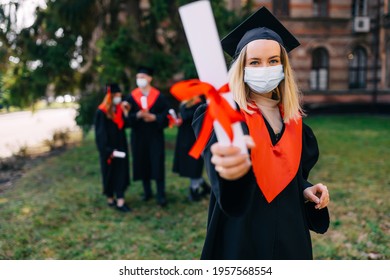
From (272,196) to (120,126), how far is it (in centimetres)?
455

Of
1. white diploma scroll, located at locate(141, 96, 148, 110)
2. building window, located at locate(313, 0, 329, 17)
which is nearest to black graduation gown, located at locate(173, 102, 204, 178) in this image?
A: white diploma scroll, located at locate(141, 96, 148, 110)

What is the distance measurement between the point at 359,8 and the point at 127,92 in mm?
14978

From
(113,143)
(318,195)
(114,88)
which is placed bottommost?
(113,143)

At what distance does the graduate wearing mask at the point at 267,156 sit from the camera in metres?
1.93

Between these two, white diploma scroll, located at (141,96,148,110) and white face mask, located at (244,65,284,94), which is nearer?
white face mask, located at (244,65,284,94)

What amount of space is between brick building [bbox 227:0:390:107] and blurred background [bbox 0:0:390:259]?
5cm

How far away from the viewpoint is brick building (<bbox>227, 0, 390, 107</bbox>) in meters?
19.3

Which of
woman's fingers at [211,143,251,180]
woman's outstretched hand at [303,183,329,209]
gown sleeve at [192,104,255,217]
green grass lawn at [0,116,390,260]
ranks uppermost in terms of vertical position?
woman's fingers at [211,143,251,180]

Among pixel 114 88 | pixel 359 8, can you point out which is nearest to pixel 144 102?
pixel 114 88

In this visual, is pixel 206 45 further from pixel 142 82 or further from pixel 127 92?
pixel 127 92

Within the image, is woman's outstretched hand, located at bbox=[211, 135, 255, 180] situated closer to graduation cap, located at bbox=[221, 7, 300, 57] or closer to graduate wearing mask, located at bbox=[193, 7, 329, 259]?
graduate wearing mask, located at bbox=[193, 7, 329, 259]

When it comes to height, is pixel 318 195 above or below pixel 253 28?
below

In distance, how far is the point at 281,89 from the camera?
2.09 m

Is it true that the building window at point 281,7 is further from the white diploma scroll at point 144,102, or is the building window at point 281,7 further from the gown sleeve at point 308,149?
the gown sleeve at point 308,149
